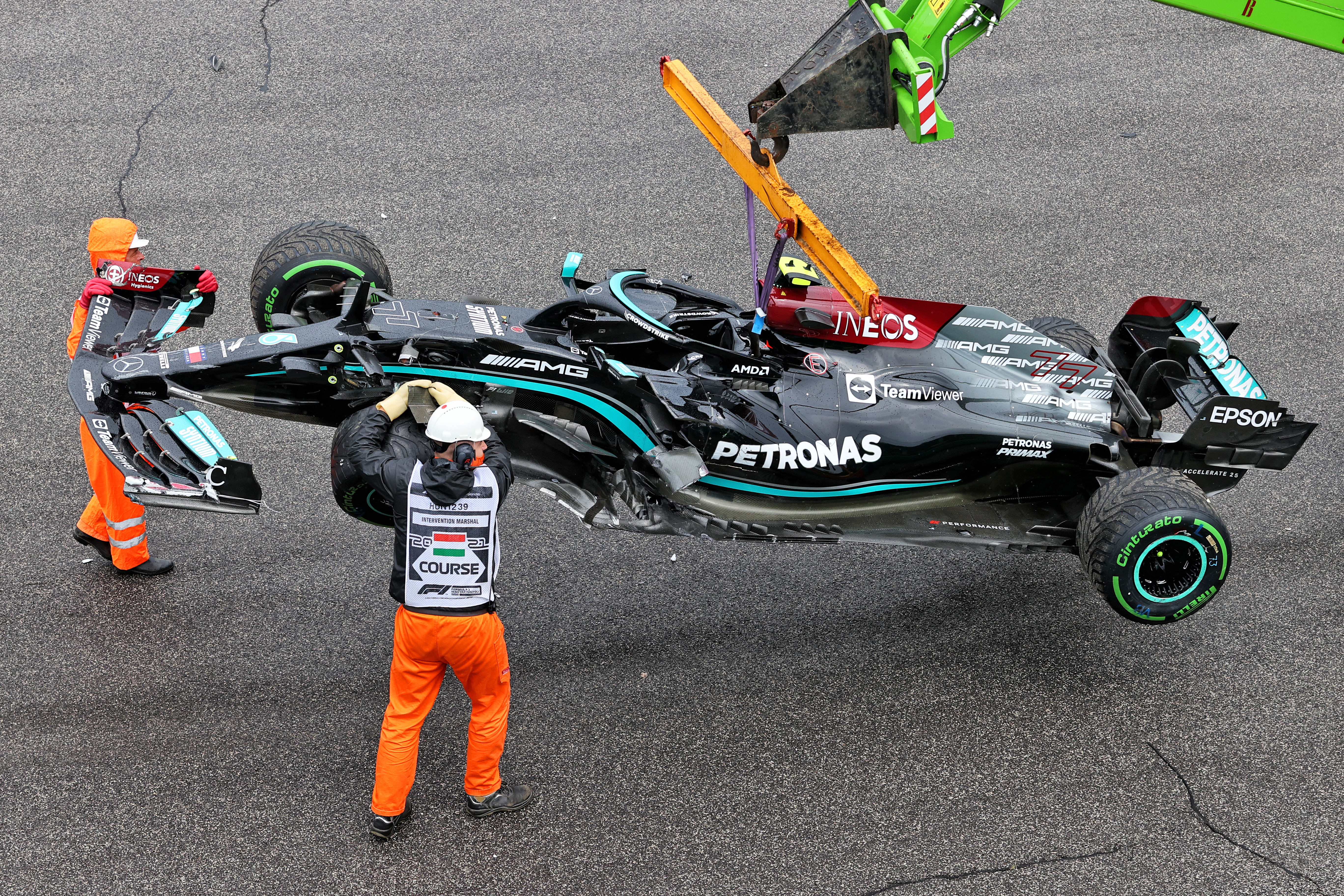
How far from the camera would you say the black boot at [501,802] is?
481cm

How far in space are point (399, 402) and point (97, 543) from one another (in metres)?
2.28

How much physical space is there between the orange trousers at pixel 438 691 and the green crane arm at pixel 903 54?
257 cm

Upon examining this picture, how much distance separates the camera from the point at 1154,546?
507 centimetres

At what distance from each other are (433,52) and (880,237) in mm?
4367

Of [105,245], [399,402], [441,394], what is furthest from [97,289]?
[441,394]

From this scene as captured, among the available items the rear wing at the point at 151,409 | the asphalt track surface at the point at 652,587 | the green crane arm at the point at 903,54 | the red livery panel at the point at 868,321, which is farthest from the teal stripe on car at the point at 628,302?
the rear wing at the point at 151,409

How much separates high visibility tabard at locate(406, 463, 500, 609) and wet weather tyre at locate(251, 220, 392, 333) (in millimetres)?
1762

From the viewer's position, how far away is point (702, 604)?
Answer: 594 centimetres

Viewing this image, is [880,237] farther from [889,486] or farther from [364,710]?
[364,710]

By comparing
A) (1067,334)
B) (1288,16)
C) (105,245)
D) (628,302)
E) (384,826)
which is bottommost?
(384,826)

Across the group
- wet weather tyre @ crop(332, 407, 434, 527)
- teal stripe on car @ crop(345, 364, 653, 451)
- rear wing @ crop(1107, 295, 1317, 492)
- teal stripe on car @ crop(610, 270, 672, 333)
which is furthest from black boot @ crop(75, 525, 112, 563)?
rear wing @ crop(1107, 295, 1317, 492)

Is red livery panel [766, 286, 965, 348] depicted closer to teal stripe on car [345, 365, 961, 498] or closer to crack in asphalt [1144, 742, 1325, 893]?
teal stripe on car [345, 365, 961, 498]

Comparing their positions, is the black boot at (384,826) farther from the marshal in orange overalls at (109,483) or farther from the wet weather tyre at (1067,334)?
the wet weather tyre at (1067,334)

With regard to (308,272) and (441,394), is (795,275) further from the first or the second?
(308,272)
